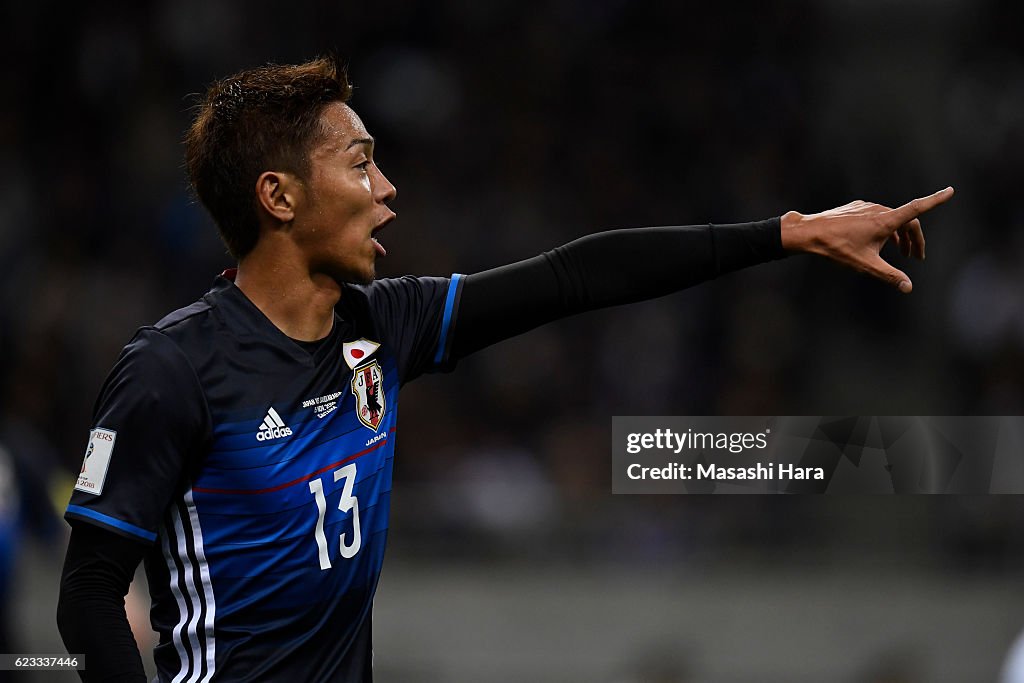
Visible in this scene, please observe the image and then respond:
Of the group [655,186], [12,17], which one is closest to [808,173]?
[655,186]

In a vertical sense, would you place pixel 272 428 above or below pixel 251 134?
below

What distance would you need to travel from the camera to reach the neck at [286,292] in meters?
2.97

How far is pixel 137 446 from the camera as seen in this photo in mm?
2619

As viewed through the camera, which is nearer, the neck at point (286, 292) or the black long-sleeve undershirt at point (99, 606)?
the black long-sleeve undershirt at point (99, 606)

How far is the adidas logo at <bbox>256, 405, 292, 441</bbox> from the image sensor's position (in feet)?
9.15

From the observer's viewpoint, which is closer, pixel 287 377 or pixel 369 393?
pixel 287 377

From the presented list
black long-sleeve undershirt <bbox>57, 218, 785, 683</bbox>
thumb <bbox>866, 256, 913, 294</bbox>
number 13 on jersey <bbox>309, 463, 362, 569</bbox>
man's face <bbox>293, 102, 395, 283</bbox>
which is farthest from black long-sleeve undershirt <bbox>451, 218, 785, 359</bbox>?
number 13 on jersey <bbox>309, 463, 362, 569</bbox>

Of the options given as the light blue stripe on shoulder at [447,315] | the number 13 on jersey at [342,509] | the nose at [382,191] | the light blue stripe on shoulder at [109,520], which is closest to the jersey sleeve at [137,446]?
the light blue stripe on shoulder at [109,520]

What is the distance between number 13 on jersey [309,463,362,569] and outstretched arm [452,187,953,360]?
464 mm

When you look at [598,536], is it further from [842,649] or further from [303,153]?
[303,153]

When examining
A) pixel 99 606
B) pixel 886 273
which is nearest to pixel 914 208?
pixel 886 273

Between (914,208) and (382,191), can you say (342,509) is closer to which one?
(382,191)

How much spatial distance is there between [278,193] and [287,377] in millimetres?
399

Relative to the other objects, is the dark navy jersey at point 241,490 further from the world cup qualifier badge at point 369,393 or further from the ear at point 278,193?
the ear at point 278,193
